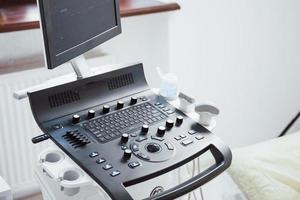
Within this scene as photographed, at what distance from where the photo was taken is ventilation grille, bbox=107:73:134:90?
129cm

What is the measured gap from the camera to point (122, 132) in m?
1.13

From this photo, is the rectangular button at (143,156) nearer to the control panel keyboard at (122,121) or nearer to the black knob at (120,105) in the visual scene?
the control panel keyboard at (122,121)

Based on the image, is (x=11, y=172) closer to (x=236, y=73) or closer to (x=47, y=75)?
(x=47, y=75)

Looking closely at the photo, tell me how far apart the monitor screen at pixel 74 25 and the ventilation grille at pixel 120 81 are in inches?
5.0

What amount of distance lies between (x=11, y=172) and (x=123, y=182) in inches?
43.0

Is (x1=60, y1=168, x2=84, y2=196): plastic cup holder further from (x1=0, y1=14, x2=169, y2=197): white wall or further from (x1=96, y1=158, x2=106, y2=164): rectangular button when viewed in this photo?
(x1=0, y1=14, x2=169, y2=197): white wall

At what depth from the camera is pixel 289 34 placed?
2.42 meters

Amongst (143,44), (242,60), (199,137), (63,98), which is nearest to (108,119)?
(63,98)

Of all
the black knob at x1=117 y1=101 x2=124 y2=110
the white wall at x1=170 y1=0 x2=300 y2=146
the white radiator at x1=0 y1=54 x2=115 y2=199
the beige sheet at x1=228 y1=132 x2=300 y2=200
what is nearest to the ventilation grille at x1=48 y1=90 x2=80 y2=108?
the black knob at x1=117 y1=101 x2=124 y2=110

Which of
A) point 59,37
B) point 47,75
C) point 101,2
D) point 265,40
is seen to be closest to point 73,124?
point 59,37

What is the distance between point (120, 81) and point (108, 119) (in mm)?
172

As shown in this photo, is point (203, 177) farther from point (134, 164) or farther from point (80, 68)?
point (80, 68)

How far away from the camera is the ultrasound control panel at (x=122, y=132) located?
39.3 inches

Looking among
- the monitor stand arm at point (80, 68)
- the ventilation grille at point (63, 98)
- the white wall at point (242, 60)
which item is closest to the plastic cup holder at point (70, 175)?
the ventilation grille at point (63, 98)
